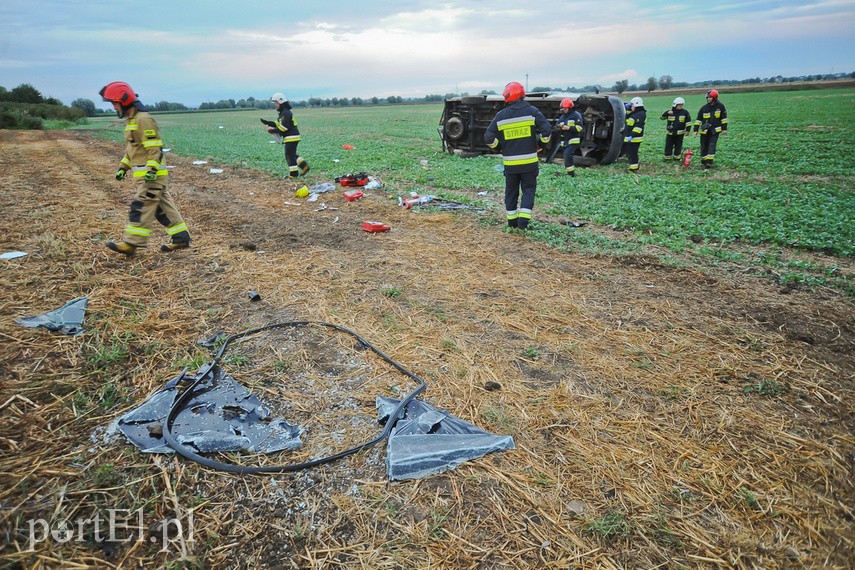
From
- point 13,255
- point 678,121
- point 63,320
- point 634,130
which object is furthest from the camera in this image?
point 678,121

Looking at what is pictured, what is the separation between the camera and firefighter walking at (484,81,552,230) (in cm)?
684

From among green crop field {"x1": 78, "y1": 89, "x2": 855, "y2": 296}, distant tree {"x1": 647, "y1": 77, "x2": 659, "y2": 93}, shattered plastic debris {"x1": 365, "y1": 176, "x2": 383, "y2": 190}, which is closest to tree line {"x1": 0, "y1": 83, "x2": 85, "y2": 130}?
green crop field {"x1": 78, "y1": 89, "x2": 855, "y2": 296}

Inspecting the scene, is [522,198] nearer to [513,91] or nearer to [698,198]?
[513,91]

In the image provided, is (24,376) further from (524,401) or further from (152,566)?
(524,401)

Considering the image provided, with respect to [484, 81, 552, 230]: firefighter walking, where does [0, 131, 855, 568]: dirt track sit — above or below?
below

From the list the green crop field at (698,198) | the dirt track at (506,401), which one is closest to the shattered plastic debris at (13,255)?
the dirt track at (506,401)

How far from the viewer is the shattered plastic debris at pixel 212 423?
8.71 feet

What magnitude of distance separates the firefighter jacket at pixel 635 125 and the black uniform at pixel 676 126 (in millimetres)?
1206

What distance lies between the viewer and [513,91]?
22.6 feet

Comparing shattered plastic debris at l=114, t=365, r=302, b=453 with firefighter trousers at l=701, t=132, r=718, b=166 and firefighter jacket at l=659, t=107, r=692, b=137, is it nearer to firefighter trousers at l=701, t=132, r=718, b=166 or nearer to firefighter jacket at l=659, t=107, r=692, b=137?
firefighter trousers at l=701, t=132, r=718, b=166

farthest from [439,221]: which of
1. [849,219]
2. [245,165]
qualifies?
[245,165]

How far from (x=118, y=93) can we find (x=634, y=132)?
12.2m

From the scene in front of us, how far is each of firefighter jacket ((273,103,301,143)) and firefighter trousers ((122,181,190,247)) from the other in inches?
197

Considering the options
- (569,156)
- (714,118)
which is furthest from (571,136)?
(714,118)
